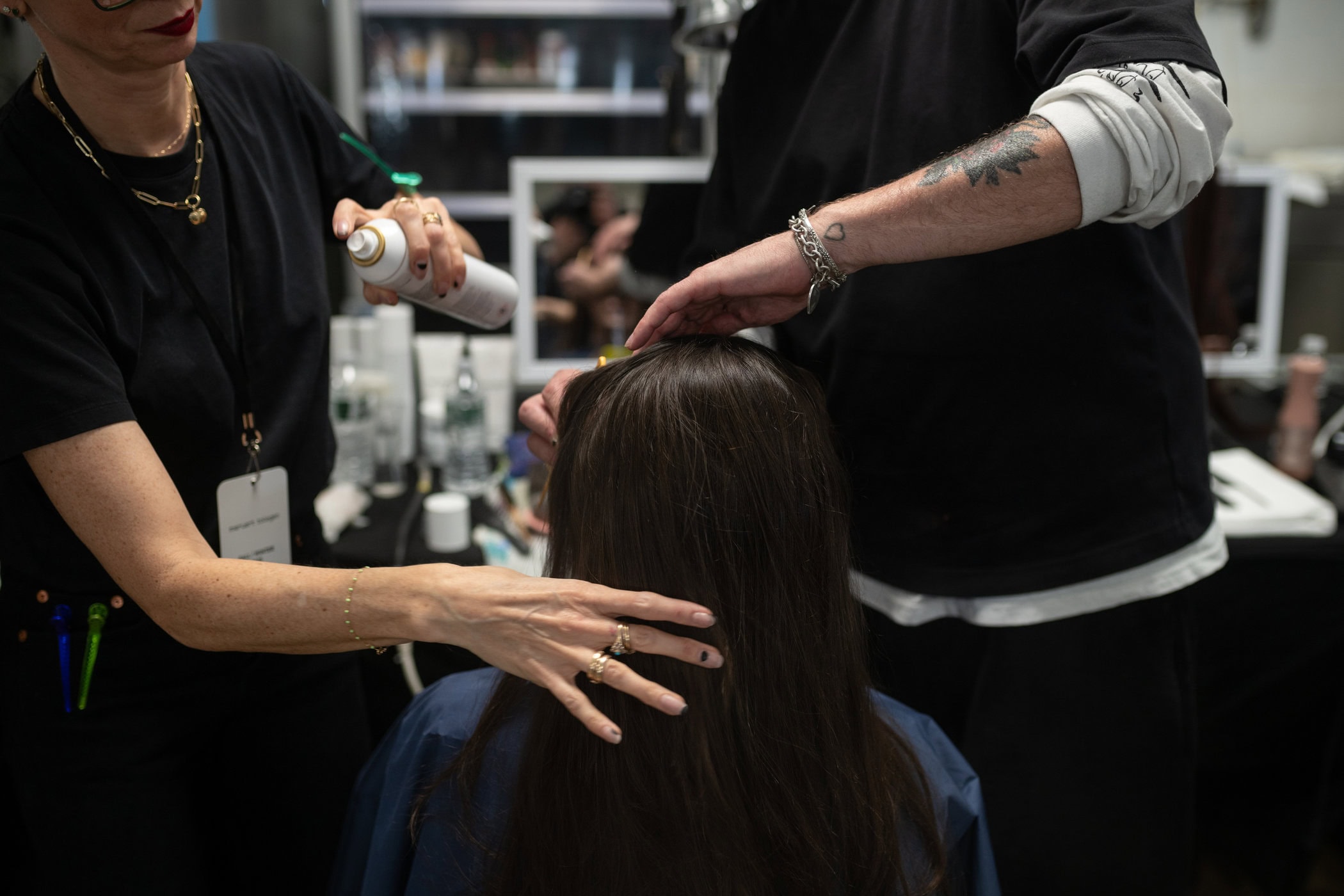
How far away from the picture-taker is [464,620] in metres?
0.76

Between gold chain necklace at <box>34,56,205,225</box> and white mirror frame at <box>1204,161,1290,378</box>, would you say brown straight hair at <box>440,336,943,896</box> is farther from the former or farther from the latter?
white mirror frame at <box>1204,161,1290,378</box>

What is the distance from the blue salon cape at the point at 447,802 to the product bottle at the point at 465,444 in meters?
0.98

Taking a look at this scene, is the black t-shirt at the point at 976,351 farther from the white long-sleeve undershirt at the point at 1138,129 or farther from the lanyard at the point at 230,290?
the lanyard at the point at 230,290

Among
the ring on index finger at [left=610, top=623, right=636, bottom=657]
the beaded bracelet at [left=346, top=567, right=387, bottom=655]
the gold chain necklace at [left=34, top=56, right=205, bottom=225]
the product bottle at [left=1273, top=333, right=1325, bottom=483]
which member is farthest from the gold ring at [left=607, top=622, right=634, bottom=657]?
the product bottle at [left=1273, top=333, right=1325, bottom=483]

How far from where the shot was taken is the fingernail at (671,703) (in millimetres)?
741

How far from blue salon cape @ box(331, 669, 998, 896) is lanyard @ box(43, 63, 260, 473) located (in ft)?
1.20

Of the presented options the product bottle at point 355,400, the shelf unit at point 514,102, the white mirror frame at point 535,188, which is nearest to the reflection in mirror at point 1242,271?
the white mirror frame at point 535,188

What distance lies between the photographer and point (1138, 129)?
810 mm

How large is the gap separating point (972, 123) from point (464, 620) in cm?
75

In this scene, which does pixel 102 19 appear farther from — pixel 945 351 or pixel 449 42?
pixel 449 42

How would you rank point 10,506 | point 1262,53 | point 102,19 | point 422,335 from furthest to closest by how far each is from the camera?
point 1262,53
point 422,335
point 10,506
point 102,19

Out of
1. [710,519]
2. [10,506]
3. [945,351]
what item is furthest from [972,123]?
[10,506]

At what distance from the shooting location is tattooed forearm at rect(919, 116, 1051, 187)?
85cm

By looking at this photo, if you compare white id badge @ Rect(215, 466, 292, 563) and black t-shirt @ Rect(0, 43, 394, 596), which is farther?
white id badge @ Rect(215, 466, 292, 563)
